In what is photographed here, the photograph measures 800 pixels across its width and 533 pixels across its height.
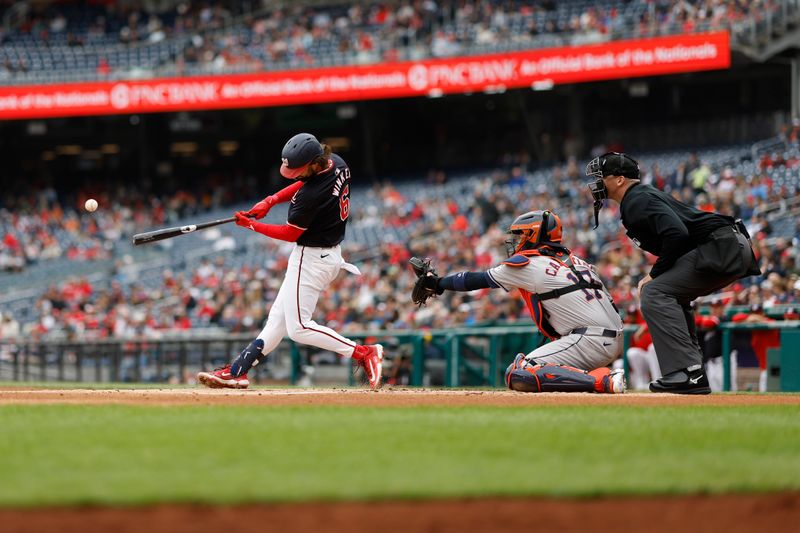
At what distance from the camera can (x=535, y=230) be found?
8250 millimetres

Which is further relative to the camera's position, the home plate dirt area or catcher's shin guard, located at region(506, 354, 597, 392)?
catcher's shin guard, located at region(506, 354, 597, 392)

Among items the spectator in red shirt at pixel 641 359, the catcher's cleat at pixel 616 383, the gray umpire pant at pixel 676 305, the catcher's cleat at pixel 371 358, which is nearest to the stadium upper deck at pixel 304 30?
the spectator in red shirt at pixel 641 359

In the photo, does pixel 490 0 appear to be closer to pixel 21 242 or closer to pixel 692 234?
pixel 21 242

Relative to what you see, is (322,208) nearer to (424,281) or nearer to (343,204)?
(343,204)

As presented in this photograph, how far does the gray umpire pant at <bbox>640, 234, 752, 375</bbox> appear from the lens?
7957 millimetres

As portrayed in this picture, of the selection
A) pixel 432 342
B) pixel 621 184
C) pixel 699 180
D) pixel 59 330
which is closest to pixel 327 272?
pixel 621 184

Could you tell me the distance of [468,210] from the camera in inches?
1002

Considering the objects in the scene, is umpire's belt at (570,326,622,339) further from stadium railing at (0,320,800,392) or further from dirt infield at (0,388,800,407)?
stadium railing at (0,320,800,392)

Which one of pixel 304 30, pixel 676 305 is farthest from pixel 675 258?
pixel 304 30

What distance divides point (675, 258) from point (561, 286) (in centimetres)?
81

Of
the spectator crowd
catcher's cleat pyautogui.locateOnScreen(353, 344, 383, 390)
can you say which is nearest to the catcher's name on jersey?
catcher's cleat pyautogui.locateOnScreen(353, 344, 383, 390)

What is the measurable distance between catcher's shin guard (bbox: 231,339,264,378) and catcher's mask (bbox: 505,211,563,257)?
196 centimetres

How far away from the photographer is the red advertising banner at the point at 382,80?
2589 centimetres

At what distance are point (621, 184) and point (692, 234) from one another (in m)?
0.59
